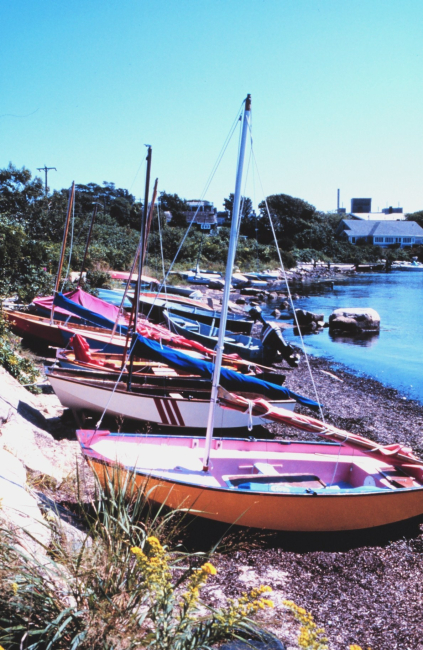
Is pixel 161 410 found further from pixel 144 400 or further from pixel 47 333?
pixel 47 333

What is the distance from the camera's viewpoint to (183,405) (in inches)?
434

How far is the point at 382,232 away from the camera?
104m

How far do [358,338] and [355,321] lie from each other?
8.30ft

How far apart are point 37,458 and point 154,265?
41.2 meters

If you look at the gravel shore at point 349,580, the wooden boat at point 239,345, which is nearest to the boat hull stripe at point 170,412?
the gravel shore at point 349,580

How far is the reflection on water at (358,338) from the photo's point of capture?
27969 mm

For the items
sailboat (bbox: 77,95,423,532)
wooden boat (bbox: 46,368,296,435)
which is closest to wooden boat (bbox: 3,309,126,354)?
wooden boat (bbox: 46,368,296,435)

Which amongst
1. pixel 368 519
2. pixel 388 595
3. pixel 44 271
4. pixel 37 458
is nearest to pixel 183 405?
pixel 37 458

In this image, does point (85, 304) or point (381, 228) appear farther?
point (381, 228)

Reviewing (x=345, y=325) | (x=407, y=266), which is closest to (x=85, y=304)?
(x=345, y=325)

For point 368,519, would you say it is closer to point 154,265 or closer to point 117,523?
point 117,523

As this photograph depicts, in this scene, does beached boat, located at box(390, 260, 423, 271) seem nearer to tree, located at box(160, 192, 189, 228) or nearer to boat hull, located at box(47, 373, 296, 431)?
tree, located at box(160, 192, 189, 228)

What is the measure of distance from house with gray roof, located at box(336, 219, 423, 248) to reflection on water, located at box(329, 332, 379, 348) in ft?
246

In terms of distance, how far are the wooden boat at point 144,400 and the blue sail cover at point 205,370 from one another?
1.14 feet
